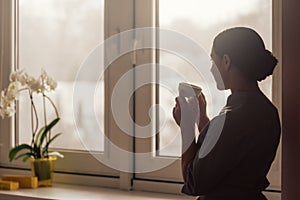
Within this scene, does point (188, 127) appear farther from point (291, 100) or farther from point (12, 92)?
point (12, 92)

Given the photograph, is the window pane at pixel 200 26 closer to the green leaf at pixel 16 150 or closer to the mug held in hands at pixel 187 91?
the mug held in hands at pixel 187 91

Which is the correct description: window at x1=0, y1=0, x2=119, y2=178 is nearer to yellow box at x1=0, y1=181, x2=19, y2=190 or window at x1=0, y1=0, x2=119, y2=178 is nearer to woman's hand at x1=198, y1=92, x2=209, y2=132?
yellow box at x1=0, y1=181, x2=19, y2=190

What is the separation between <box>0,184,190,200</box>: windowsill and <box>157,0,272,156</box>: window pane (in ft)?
0.59

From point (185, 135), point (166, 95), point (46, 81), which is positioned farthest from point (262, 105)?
point (46, 81)

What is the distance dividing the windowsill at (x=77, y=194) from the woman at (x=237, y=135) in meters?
0.70

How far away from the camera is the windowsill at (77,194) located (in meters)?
2.35

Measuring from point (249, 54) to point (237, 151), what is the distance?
0.26 meters

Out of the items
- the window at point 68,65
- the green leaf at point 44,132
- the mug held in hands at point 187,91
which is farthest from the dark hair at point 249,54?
the green leaf at point 44,132

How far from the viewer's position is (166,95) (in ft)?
7.96

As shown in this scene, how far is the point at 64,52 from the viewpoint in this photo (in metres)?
2.68

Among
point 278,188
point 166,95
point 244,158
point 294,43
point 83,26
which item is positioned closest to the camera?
point 244,158

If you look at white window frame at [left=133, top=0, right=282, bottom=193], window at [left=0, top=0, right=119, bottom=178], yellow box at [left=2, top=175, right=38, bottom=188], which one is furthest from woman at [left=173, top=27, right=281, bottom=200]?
yellow box at [left=2, top=175, right=38, bottom=188]

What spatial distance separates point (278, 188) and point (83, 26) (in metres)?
1.07

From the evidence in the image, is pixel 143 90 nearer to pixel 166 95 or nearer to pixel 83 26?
pixel 166 95
